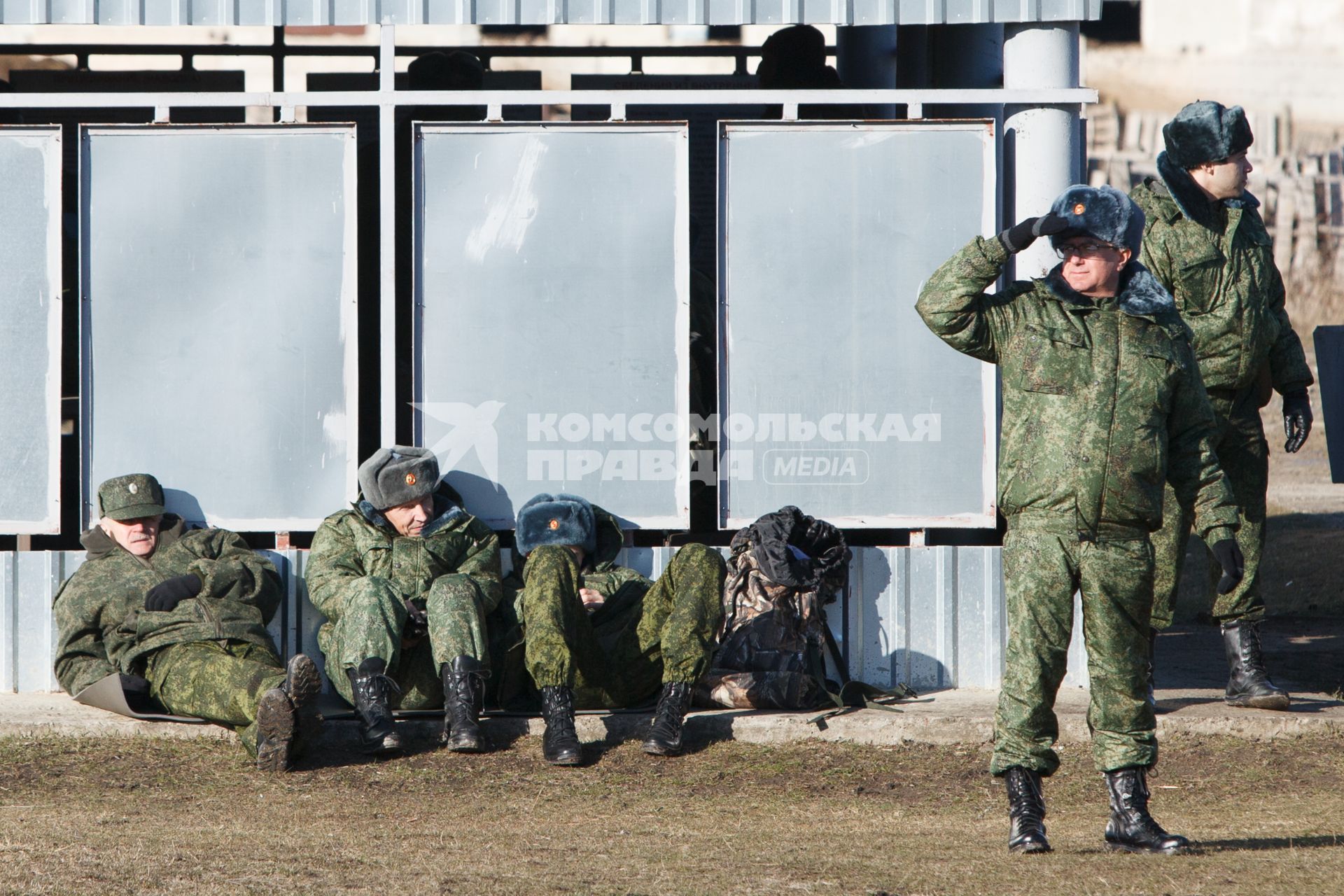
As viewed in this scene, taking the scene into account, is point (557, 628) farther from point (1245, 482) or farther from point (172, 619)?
point (1245, 482)

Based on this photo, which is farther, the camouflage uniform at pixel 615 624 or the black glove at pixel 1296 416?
Answer: the black glove at pixel 1296 416

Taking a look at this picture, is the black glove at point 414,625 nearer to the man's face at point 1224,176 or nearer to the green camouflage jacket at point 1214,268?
the green camouflage jacket at point 1214,268

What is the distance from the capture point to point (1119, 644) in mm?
4180

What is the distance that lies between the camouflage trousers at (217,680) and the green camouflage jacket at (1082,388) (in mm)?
2699

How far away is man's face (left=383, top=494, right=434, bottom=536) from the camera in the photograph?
6.00m

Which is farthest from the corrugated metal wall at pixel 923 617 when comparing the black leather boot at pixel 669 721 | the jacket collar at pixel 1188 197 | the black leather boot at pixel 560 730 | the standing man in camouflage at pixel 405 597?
the jacket collar at pixel 1188 197

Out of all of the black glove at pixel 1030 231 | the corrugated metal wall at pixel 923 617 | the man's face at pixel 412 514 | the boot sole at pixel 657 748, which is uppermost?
the black glove at pixel 1030 231

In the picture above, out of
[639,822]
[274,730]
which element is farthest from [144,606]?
[639,822]

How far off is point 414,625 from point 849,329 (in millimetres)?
2199

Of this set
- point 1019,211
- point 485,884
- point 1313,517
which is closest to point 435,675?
point 485,884

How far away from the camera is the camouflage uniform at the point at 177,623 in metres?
5.62

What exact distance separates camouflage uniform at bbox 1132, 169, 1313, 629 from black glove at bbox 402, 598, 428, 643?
2959 millimetres

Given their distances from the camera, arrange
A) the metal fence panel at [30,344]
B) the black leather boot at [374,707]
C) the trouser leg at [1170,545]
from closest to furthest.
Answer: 1. the trouser leg at [1170,545]
2. the black leather boot at [374,707]
3. the metal fence panel at [30,344]

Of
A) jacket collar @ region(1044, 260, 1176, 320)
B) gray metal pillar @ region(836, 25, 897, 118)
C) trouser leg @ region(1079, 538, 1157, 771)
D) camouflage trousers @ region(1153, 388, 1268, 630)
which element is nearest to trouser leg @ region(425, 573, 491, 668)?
trouser leg @ region(1079, 538, 1157, 771)
